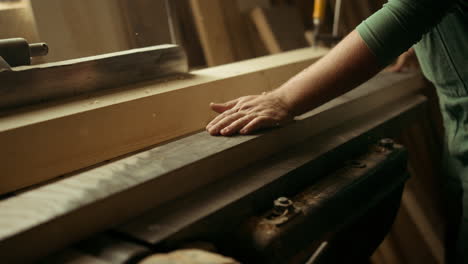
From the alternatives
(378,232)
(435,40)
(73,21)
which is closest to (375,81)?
(435,40)

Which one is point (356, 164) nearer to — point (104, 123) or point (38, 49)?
point (104, 123)

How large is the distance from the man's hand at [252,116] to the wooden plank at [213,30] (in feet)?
3.52

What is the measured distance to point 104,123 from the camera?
3.29ft

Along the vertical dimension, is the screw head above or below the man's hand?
below

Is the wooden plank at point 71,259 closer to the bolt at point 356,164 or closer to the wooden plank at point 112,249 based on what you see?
the wooden plank at point 112,249

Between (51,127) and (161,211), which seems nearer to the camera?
(161,211)

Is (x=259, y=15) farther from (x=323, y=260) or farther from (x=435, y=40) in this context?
(x=323, y=260)

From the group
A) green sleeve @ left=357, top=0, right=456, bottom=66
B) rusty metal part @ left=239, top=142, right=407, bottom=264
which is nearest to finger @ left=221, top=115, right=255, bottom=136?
rusty metal part @ left=239, top=142, right=407, bottom=264

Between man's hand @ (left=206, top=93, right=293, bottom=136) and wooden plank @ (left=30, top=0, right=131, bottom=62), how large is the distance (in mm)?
501

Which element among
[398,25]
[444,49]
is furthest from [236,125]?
[444,49]

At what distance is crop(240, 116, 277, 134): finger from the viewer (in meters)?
1.00

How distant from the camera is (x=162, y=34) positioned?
4.65ft

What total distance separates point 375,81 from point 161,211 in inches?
44.7

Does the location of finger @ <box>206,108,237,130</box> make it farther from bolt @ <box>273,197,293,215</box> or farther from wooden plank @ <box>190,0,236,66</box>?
wooden plank @ <box>190,0,236,66</box>
